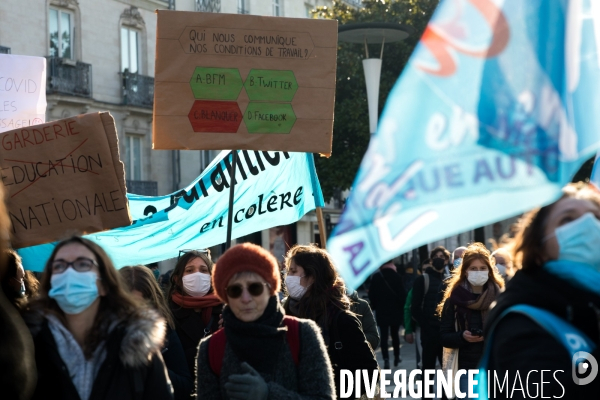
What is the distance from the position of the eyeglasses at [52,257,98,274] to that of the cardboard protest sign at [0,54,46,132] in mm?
3990

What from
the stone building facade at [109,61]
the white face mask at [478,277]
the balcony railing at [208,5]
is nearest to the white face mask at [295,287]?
the white face mask at [478,277]

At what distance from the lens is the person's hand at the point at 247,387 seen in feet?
11.1

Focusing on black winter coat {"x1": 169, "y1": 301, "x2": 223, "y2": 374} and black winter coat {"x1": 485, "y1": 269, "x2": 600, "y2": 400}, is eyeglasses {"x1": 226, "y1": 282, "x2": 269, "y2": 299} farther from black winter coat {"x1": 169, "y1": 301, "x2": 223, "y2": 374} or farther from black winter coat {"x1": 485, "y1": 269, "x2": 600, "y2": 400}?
black winter coat {"x1": 169, "y1": 301, "x2": 223, "y2": 374}

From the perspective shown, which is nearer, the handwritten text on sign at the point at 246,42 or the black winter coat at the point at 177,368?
the black winter coat at the point at 177,368

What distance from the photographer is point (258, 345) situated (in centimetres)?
351

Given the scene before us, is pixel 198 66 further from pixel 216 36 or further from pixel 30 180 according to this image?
pixel 30 180

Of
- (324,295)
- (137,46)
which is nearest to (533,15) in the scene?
(324,295)

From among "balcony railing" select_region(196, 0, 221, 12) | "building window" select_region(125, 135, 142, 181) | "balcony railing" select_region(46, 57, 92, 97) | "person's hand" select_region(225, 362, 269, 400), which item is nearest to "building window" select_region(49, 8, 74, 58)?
"balcony railing" select_region(46, 57, 92, 97)

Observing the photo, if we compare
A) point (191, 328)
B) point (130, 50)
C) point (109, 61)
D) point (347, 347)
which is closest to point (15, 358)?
point (347, 347)

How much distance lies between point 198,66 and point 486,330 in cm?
346

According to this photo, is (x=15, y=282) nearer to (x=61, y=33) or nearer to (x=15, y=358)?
(x=15, y=358)

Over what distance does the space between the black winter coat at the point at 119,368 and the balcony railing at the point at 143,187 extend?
25181 mm

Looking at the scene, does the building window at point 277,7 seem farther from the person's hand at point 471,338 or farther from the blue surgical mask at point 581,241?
the blue surgical mask at point 581,241

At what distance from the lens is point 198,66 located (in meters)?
5.96
